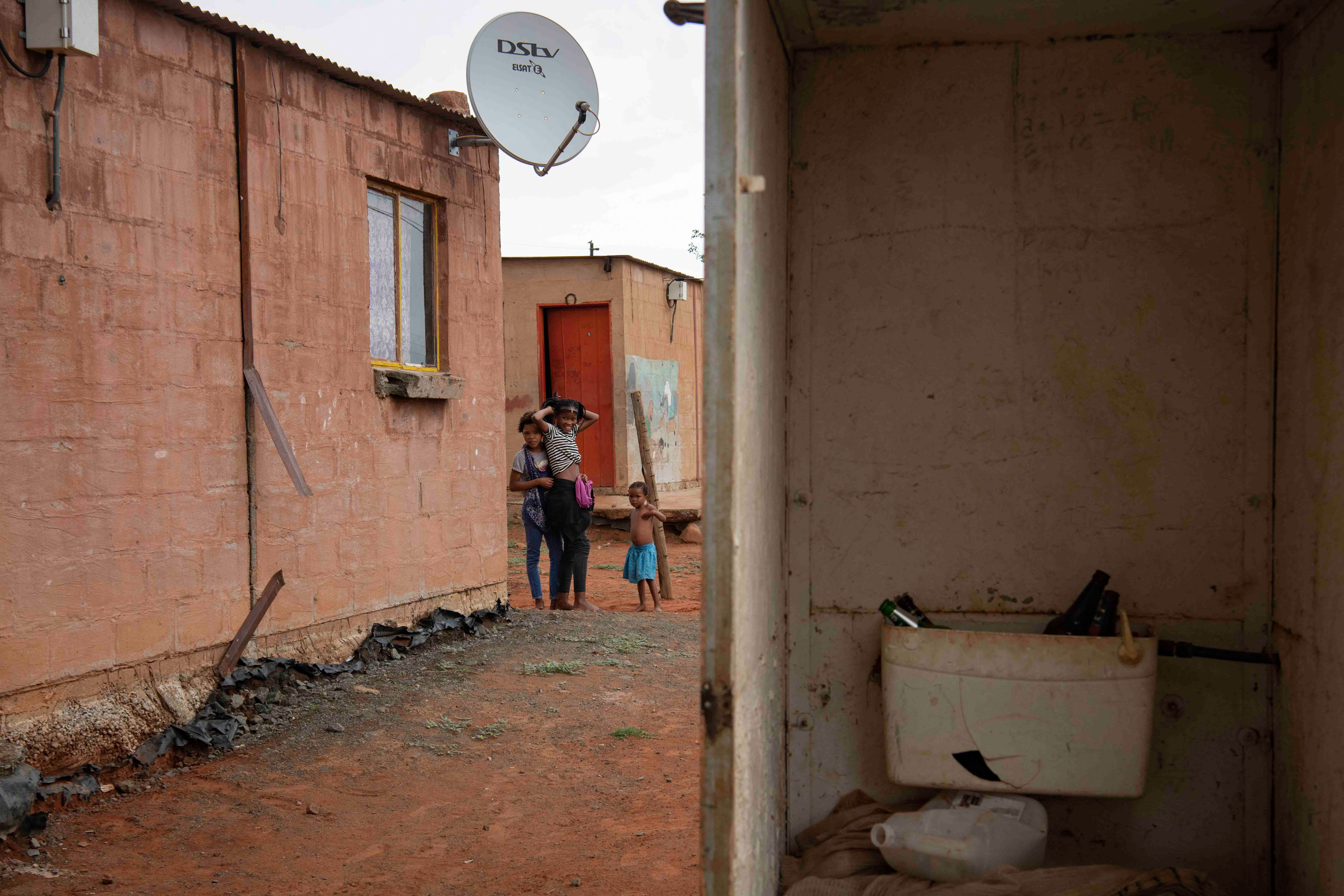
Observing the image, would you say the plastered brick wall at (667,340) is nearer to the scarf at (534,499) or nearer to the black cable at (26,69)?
the scarf at (534,499)

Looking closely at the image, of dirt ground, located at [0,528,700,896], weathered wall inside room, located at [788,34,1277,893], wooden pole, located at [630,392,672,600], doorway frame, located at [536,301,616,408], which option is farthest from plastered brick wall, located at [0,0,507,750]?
doorway frame, located at [536,301,616,408]

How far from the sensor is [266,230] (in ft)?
18.4

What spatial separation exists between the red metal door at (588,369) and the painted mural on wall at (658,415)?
28 cm

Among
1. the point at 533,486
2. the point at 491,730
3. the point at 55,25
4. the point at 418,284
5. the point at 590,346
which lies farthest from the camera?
the point at 590,346

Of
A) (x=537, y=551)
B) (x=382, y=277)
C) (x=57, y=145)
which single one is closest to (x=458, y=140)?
(x=382, y=277)

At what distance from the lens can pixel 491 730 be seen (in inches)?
211

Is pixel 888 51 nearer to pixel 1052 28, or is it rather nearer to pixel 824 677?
pixel 1052 28

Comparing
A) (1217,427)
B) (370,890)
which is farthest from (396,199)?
(1217,427)

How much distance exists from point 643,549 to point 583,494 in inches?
44.2

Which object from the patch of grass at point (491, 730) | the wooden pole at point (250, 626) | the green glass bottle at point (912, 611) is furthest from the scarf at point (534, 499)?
the green glass bottle at point (912, 611)

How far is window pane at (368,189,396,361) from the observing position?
659cm

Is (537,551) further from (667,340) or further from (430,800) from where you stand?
(667,340)

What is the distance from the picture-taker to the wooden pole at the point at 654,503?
9859mm

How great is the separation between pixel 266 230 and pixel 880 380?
4.11 metres
